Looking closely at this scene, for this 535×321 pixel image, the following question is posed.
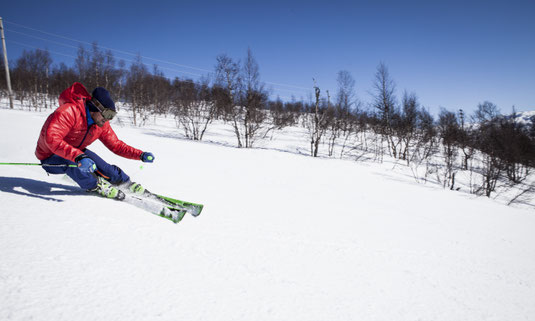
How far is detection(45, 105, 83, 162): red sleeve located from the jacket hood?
126mm

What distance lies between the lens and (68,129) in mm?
2256

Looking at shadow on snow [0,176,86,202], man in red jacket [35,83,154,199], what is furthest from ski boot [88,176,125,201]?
shadow on snow [0,176,86,202]

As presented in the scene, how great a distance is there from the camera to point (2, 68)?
28.0m

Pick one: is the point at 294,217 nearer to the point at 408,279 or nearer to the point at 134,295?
the point at 408,279

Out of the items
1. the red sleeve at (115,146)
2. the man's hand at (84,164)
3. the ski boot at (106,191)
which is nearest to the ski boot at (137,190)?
the ski boot at (106,191)

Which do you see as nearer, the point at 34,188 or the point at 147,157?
the point at 34,188

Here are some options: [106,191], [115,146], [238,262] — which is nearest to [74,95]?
[115,146]

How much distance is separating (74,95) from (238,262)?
246 cm

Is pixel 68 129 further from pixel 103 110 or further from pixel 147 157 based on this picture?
pixel 147 157

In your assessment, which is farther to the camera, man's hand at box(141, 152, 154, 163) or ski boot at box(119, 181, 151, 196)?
man's hand at box(141, 152, 154, 163)

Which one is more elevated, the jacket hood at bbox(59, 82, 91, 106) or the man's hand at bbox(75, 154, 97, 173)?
the jacket hood at bbox(59, 82, 91, 106)

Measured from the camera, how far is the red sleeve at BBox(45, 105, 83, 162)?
83.0 inches

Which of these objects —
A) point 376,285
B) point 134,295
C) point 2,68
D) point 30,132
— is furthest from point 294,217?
point 2,68

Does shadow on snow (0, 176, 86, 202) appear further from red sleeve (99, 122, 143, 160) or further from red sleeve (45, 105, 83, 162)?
red sleeve (99, 122, 143, 160)
